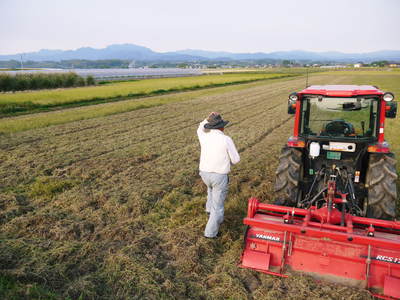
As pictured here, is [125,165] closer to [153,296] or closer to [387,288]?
[153,296]

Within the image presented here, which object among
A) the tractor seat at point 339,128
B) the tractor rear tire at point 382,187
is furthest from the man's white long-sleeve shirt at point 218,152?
the tractor rear tire at point 382,187

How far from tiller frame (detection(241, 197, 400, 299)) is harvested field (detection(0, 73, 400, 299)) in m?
0.15

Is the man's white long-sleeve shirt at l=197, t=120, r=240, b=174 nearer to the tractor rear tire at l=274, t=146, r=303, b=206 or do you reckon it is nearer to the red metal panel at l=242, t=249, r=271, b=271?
the tractor rear tire at l=274, t=146, r=303, b=206

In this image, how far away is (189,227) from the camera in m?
5.00

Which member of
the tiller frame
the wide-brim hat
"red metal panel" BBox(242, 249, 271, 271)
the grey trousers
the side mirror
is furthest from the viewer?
the side mirror

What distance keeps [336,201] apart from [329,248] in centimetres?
74

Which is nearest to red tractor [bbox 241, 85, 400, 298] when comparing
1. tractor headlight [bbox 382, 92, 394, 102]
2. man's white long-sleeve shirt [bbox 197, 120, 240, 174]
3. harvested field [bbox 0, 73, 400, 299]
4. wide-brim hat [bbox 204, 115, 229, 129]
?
tractor headlight [bbox 382, 92, 394, 102]

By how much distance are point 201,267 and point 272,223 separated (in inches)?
38.7

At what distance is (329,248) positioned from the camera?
3.83 m

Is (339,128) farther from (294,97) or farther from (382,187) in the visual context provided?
(382,187)

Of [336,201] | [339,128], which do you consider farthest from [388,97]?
[336,201]

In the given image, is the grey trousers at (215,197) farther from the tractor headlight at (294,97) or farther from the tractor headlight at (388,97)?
the tractor headlight at (388,97)

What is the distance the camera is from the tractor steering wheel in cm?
504

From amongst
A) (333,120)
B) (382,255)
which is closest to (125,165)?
Answer: (333,120)
